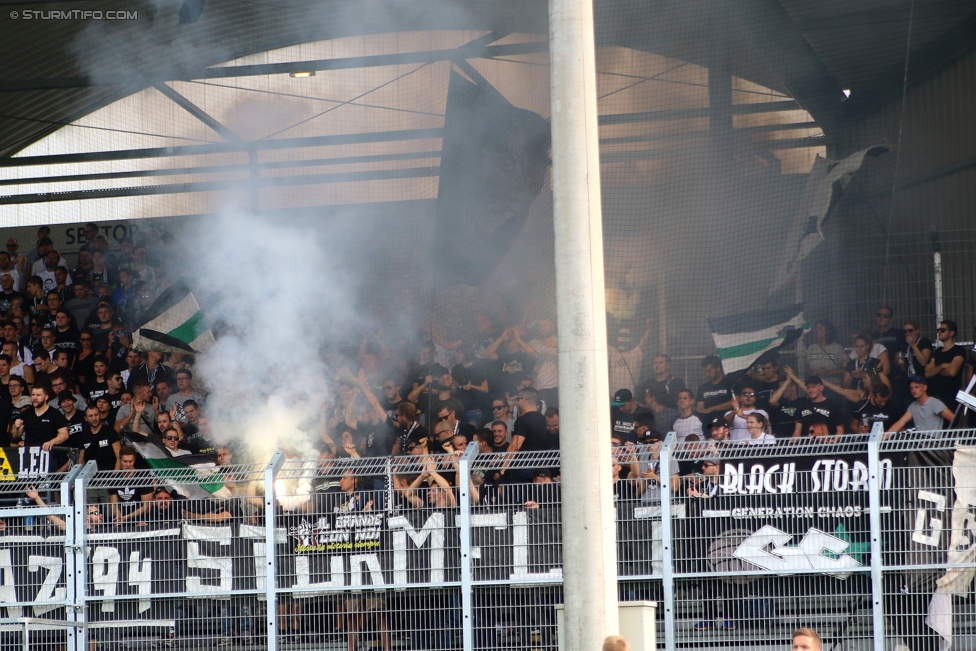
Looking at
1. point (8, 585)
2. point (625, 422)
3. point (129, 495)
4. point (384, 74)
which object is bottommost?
point (8, 585)

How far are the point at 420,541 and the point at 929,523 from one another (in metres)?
2.83

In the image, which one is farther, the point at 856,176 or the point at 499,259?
the point at 499,259

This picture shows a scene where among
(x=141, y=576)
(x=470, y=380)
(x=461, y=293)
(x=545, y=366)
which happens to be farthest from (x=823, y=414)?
(x=461, y=293)

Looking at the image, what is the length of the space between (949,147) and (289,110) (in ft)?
27.3

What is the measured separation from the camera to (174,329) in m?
11.9

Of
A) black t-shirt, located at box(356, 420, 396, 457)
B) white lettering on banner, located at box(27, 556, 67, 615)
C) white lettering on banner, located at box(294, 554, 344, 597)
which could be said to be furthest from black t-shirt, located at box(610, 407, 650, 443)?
white lettering on banner, located at box(27, 556, 67, 615)

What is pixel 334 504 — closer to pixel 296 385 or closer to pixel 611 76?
pixel 296 385

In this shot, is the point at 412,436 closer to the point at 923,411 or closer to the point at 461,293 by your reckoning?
the point at 461,293

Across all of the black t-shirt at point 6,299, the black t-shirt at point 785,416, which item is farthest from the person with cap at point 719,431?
the black t-shirt at point 6,299

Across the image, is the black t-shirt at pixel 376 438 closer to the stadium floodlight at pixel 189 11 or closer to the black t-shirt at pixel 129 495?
the black t-shirt at pixel 129 495

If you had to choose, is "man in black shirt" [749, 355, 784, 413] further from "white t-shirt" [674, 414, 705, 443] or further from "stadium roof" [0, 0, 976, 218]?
"stadium roof" [0, 0, 976, 218]

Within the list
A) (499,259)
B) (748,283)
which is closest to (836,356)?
(748,283)

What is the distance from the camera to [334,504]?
22.2 feet

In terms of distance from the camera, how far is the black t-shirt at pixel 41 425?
379 inches
